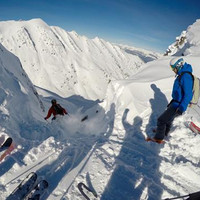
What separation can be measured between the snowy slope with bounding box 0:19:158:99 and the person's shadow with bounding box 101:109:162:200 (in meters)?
109

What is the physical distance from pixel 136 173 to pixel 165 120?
199 cm

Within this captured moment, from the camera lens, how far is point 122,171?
6.19 meters

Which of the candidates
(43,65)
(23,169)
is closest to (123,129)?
(23,169)

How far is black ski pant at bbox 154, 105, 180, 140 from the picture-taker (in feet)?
20.5

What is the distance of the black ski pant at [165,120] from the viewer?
625 centimetres

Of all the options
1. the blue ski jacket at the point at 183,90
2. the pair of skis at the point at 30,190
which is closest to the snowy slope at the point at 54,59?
the blue ski jacket at the point at 183,90

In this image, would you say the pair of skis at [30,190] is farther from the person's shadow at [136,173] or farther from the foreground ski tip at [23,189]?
the person's shadow at [136,173]

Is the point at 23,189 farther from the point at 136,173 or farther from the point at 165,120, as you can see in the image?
the point at 165,120

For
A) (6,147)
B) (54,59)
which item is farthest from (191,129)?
(54,59)

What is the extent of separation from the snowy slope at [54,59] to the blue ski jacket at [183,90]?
4346 inches

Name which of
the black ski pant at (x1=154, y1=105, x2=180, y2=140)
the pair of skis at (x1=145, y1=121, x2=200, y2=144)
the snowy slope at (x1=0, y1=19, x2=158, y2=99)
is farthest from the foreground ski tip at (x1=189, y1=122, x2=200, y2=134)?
the snowy slope at (x1=0, y1=19, x2=158, y2=99)

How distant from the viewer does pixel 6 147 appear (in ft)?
22.0

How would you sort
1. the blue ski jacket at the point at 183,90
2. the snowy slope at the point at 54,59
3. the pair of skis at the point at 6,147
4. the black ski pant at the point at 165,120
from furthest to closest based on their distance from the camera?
the snowy slope at the point at 54,59 < the pair of skis at the point at 6,147 < the black ski pant at the point at 165,120 < the blue ski jacket at the point at 183,90

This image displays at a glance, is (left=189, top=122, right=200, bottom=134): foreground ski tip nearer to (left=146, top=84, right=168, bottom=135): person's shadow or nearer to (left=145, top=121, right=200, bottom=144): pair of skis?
(left=145, top=121, right=200, bottom=144): pair of skis
